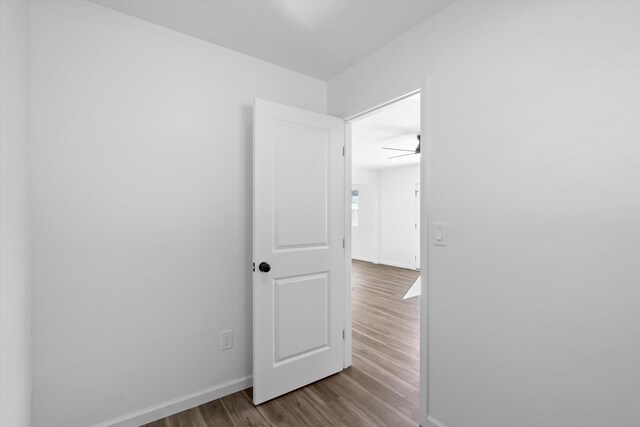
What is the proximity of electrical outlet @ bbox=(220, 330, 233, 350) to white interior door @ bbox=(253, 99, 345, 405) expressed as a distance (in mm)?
245

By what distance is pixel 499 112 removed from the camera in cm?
142

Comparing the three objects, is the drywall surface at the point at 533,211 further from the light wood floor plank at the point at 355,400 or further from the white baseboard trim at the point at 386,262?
the white baseboard trim at the point at 386,262

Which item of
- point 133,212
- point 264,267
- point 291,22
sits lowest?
point 264,267

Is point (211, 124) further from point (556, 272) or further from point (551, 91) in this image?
point (556, 272)

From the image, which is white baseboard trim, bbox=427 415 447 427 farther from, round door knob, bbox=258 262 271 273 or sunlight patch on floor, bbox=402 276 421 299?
sunlight patch on floor, bbox=402 276 421 299

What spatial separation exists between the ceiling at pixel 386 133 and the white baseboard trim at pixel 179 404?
2584 millimetres

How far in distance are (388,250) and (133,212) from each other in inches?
264

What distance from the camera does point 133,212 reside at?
1.72 m

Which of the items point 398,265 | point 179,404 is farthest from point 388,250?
point 179,404

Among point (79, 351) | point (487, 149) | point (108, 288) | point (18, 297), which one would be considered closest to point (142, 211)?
point (108, 288)

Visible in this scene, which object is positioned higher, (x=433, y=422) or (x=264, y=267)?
(x=264, y=267)

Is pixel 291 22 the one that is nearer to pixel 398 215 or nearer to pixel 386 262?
pixel 398 215

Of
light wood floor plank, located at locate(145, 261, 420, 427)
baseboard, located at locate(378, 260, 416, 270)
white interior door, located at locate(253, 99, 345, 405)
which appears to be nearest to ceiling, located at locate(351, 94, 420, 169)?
white interior door, located at locate(253, 99, 345, 405)

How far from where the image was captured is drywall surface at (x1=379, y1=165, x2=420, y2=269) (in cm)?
701
